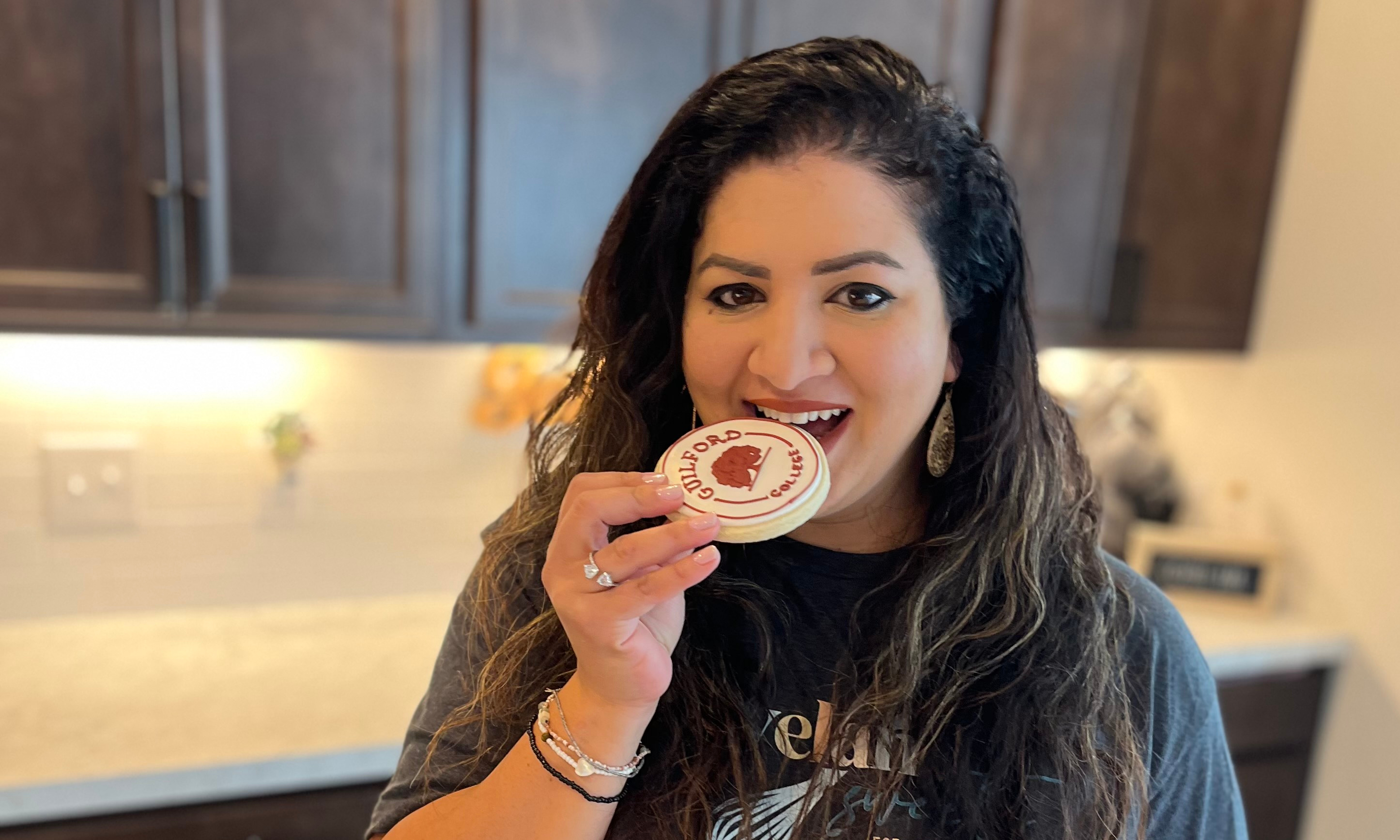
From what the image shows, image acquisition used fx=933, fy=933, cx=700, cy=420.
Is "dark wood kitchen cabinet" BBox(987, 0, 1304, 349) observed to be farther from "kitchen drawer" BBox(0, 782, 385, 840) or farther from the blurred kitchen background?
"kitchen drawer" BBox(0, 782, 385, 840)

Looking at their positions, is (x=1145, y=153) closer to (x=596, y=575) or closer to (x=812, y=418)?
(x=812, y=418)

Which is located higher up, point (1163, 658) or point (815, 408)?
point (815, 408)

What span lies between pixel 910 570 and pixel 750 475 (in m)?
0.23

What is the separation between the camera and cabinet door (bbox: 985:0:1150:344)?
1812 millimetres

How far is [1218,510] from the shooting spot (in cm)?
218

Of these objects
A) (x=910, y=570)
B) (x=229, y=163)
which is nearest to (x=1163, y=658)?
(x=910, y=570)

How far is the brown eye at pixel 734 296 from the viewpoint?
33.6 inches

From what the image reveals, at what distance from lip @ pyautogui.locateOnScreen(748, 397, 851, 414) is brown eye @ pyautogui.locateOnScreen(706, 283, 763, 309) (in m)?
0.09

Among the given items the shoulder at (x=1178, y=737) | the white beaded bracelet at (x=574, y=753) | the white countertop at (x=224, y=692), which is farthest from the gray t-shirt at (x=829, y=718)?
the white countertop at (x=224, y=692)

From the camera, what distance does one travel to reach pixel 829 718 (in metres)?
0.87

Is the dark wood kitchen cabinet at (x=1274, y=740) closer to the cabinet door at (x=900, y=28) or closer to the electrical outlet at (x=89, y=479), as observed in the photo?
the cabinet door at (x=900, y=28)

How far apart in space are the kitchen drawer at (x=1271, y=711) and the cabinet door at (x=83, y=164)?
207 cm

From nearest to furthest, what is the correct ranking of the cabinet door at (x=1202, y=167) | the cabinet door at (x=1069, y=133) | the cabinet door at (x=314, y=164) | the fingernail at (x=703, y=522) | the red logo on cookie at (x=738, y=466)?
the fingernail at (x=703, y=522)
the red logo on cookie at (x=738, y=466)
the cabinet door at (x=314, y=164)
the cabinet door at (x=1069, y=133)
the cabinet door at (x=1202, y=167)

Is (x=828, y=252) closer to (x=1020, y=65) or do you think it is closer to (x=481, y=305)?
(x=481, y=305)
